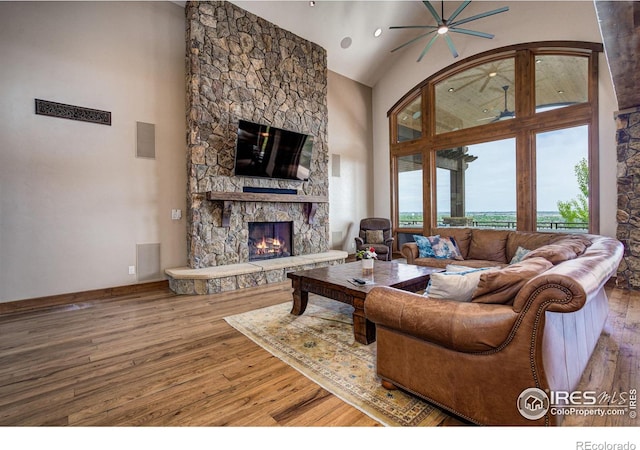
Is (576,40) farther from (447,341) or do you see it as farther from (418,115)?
(447,341)

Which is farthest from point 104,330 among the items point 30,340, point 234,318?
point 234,318

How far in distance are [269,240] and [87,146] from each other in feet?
9.83

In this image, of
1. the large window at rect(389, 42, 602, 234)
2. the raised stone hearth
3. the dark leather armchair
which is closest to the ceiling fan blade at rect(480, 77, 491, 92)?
the large window at rect(389, 42, 602, 234)

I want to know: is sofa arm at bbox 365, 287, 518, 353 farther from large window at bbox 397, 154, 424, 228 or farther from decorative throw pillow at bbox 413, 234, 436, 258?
large window at bbox 397, 154, 424, 228

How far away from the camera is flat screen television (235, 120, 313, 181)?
489 cm

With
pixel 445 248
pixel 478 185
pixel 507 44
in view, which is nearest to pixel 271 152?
pixel 445 248

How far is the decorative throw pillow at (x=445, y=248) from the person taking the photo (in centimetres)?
450

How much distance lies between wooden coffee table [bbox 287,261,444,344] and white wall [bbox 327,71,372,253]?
3.38 metres

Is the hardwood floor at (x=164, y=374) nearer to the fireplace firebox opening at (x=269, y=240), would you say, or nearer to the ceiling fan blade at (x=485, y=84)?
the fireplace firebox opening at (x=269, y=240)

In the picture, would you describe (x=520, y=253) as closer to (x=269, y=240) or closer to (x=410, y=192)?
(x=410, y=192)

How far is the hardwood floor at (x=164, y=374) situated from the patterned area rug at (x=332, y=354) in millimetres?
99

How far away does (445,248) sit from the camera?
4543 millimetres

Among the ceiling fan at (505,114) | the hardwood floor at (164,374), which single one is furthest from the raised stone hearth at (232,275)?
the ceiling fan at (505,114)

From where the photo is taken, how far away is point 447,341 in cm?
149
